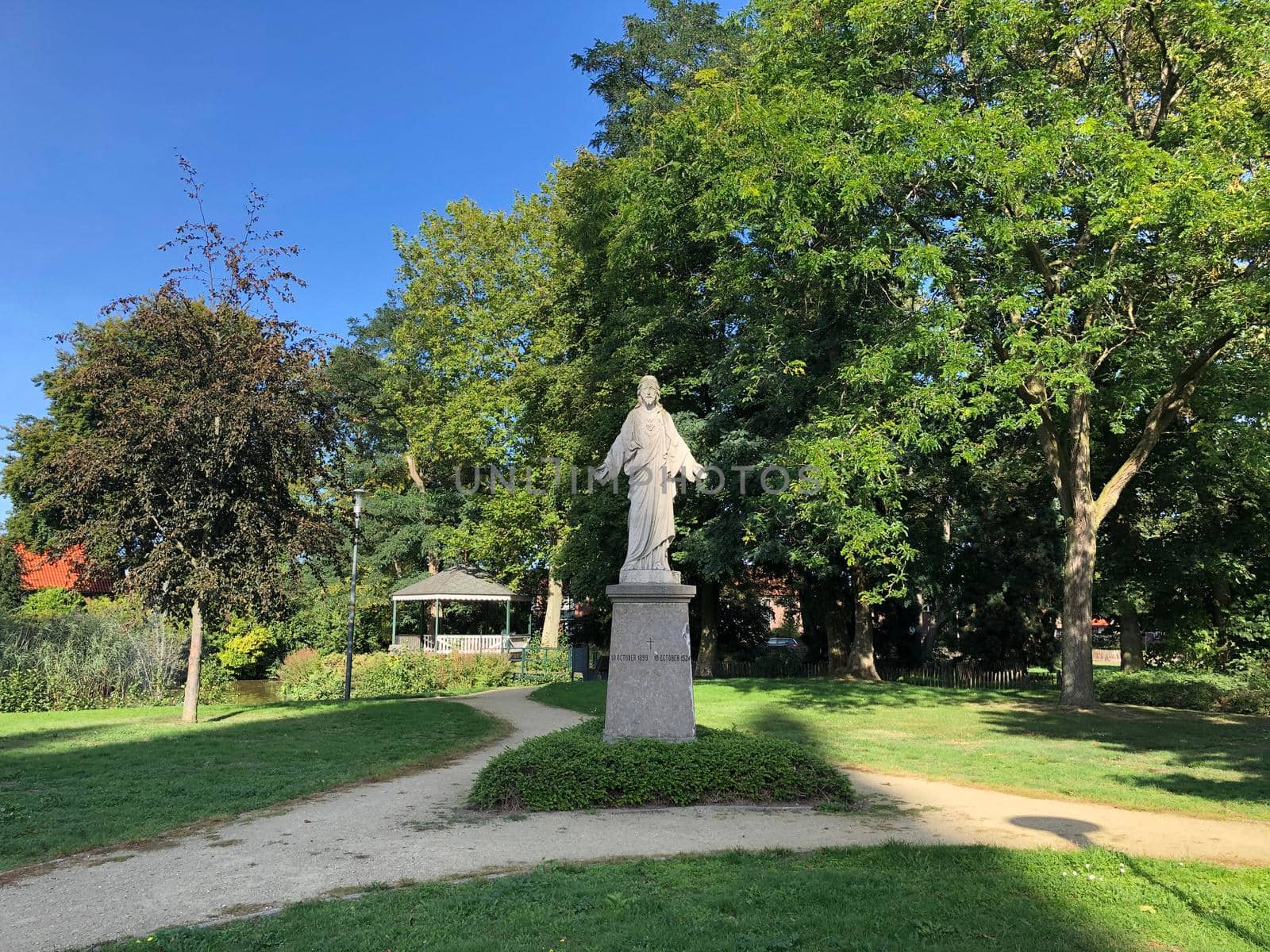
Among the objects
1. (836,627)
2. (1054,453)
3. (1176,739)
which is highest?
(1054,453)

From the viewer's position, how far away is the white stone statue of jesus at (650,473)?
33.7ft

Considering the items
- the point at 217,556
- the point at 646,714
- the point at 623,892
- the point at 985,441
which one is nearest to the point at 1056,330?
the point at 985,441

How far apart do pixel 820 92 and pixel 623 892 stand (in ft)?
45.8

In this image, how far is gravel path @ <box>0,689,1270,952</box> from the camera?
5.30 metres

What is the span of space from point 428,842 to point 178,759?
18.1ft

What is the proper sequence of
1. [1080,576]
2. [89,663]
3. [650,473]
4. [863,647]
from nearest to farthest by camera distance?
[650,473]
[1080,576]
[89,663]
[863,647]

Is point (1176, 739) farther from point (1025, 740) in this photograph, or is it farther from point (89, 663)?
point (89, 663)

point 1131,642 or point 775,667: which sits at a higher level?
point 1131,642

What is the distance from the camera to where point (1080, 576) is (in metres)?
16.8

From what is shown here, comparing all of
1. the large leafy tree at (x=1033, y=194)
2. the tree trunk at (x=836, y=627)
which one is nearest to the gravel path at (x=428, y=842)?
the large leafy tree at (x=1033, y=194)

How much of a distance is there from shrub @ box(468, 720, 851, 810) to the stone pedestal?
495mm

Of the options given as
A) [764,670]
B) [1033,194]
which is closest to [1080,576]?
[1033,194]

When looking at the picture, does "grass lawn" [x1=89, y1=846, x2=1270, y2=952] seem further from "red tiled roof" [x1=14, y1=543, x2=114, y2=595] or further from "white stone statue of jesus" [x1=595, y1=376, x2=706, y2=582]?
"red tiled roof" [x1=14, y1=543, x2=114, y2=595]

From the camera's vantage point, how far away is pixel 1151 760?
11211mm
